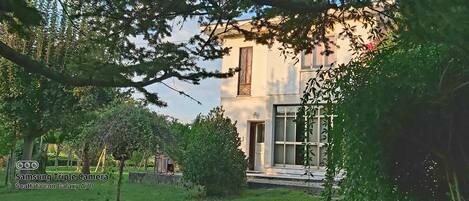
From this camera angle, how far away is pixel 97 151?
42.7ft

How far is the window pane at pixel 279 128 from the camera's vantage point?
20.8m

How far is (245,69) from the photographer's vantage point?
71.7 feet

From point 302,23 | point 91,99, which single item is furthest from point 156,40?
point 91,99

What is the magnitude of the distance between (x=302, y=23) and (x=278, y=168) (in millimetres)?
13660

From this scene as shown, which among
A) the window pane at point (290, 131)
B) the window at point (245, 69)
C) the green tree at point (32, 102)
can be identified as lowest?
the window pane at point (290, 131)

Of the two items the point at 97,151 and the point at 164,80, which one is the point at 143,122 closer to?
the point at 97,151

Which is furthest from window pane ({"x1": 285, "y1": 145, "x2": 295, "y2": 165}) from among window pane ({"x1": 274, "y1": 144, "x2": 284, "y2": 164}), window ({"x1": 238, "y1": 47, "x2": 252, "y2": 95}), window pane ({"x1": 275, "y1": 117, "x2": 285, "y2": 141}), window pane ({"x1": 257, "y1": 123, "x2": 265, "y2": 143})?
window ({"x1": 238, "y1": 47, "x2": 252, "y2": 95})

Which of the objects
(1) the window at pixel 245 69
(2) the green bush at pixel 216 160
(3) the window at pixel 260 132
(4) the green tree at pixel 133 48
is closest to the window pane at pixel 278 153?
(3) the window at pixel 260 132

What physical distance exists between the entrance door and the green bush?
577 centimetres

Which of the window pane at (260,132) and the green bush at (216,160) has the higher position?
the window pane at (260,132)

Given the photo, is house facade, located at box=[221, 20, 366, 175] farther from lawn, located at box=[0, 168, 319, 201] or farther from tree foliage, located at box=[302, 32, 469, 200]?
tree foliage, located at box=[302, 32, 469, 200]

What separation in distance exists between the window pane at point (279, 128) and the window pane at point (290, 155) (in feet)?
1.46

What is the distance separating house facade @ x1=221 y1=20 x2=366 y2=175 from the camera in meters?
20.2

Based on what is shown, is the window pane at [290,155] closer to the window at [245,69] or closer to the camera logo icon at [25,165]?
the window at [245,69]
